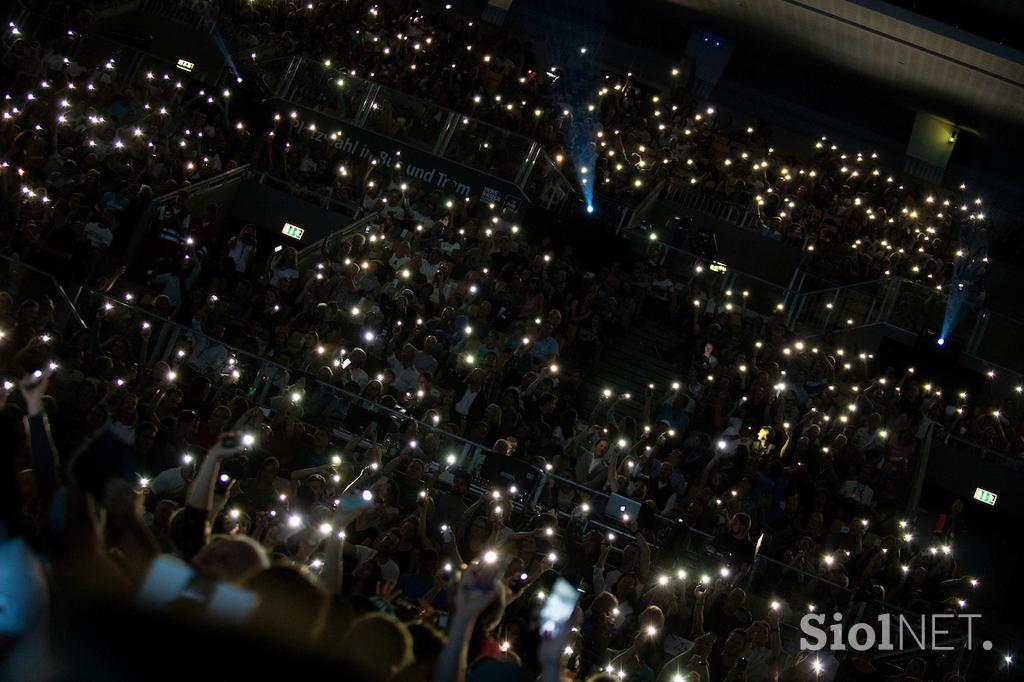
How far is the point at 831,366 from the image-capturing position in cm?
1526

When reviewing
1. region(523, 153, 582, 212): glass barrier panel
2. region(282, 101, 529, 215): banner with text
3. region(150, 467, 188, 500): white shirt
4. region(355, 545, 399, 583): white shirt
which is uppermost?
region(523, 153, 582, 212): glass barrier panel

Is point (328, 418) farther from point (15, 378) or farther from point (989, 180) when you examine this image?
point (989, 180)

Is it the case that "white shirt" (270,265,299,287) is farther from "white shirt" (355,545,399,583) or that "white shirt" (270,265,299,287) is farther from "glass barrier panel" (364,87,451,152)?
"white shirt" (355,545,399,583)

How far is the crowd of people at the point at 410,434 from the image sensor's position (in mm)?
3426

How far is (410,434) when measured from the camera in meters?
10.5

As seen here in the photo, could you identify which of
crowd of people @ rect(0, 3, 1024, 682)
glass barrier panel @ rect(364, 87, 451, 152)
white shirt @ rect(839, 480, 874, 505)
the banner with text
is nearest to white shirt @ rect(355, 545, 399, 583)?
crowd of people @ rect(0, 3, 1024, 682)

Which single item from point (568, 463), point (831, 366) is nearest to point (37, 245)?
point (568, 463)

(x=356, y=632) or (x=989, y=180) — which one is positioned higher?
(x=989, y=180)

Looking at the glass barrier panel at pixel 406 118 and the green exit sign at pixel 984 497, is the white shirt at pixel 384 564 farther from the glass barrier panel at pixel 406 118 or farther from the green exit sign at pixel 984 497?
the glass barrier panel at pixel 406 118

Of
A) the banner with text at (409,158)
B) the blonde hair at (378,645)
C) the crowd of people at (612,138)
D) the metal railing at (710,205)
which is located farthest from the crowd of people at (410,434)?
the metal railing at (710,205)

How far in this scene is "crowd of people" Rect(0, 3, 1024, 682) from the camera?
3426 mm

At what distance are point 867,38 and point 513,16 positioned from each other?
8.81 metres

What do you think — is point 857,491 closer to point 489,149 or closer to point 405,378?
point 405,378

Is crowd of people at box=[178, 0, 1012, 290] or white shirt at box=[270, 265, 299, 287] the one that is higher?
crowd of people at box=[178, 0, 1012, 290]
